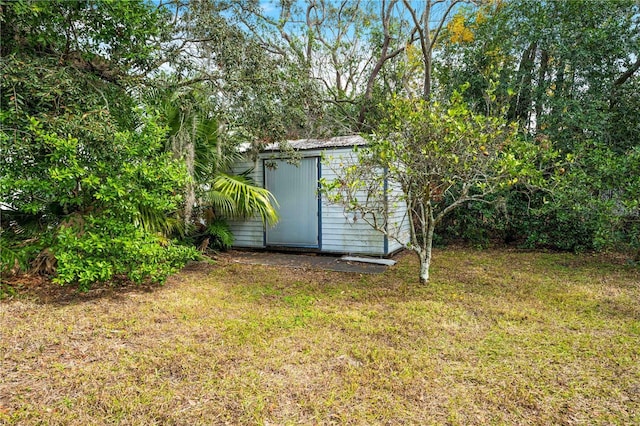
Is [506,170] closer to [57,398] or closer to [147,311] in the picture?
[147,311]

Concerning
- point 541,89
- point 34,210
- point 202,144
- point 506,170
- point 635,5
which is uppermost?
point 635,5

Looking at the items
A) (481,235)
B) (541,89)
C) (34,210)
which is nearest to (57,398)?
(34,210)

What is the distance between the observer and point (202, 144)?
5801mm

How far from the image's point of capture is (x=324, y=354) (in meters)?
2.79

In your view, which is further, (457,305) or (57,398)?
(457,305)

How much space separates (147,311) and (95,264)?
2.40 ft

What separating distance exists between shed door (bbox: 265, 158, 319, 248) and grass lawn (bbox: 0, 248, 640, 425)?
2.20 metres

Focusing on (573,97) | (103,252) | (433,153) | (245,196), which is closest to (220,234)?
(245,196)

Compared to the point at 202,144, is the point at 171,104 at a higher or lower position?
higher

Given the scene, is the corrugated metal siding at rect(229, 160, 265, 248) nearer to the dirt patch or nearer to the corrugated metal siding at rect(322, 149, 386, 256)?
the dirt patch

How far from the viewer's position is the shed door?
6680 millimetres

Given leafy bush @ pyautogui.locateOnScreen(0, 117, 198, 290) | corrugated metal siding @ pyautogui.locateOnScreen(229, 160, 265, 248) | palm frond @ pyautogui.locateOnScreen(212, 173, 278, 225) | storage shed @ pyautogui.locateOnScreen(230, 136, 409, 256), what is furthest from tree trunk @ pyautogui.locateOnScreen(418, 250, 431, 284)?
corrugated metal siding @ pyautogui.locateOnScreen(229, 160, 265, 248)

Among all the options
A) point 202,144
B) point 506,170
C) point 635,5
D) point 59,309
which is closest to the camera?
point 59,309

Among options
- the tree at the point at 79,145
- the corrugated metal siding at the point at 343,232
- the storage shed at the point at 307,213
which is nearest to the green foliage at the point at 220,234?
the storage shed at the point at 307,213
